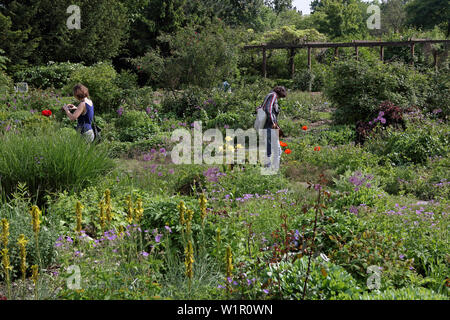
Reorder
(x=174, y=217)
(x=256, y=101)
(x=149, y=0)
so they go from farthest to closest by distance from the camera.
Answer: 1. (x=149, y=0)
2. (x=256, y=101)
3. (x=174, y=217)

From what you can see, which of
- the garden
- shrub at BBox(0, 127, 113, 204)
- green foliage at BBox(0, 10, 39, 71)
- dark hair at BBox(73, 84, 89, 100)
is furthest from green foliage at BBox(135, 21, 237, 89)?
shrub at BBox(0, 127, 113, 204)

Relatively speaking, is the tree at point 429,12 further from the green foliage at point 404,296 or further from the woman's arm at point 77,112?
the green foliage at point 404,296

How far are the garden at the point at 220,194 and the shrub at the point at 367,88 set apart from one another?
1.6 inches

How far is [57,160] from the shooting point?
4.88 meters

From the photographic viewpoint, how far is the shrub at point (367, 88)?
1086cm

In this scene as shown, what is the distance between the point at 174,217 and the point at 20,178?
2027mm

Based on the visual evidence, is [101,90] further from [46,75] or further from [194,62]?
[46,75]

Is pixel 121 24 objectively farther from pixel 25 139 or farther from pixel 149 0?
pixel 25 139

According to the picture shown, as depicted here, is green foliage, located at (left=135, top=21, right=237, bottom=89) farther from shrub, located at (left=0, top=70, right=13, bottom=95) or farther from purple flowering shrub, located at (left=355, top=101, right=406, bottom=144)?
purple flowering shrub, located at (left=355, top=101, right=406, bottom=144)

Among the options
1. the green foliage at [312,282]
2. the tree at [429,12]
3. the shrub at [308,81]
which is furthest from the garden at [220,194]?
the tree at [429,12]

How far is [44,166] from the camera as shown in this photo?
16.0 feet

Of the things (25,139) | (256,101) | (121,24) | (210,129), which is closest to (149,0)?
(121,24)

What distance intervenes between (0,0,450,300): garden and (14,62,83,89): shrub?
155 millimetres

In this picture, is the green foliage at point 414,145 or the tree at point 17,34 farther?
the tree at point 17,34
